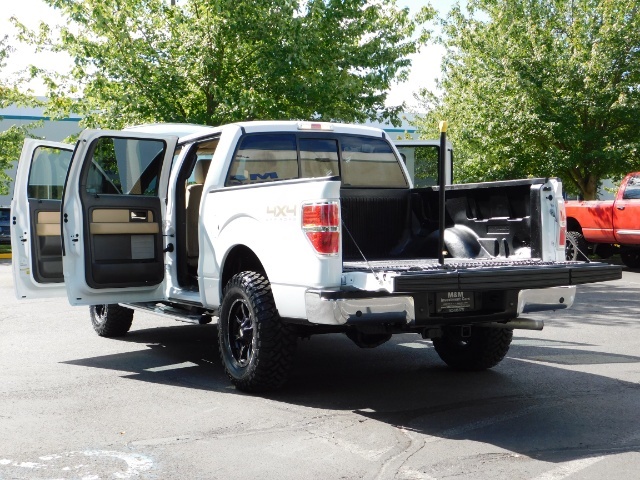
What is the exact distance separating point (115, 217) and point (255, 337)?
254 cm

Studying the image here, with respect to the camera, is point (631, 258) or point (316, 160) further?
point (631, 258)

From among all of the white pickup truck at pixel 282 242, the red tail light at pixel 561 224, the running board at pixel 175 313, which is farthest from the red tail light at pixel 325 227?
the running board at pixel 175 313

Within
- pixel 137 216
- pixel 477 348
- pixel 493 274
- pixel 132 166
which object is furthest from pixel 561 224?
pixel 132 166

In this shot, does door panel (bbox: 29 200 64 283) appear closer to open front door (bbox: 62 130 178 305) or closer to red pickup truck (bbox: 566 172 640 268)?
open front door (bbox: 62 130 178 305)

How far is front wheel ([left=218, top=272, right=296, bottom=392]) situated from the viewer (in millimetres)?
6320

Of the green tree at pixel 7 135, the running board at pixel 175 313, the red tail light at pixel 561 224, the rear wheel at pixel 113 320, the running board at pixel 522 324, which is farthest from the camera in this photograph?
the green tree at pixel 7 135

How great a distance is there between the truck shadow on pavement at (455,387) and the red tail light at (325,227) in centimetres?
124

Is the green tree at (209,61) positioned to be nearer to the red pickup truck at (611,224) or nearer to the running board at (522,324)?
the red pickup truck at (611,224)

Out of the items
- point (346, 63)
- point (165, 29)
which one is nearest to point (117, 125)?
point (165, 29)

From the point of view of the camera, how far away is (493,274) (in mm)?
5730

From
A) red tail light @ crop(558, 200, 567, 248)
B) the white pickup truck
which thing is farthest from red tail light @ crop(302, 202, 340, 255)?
red tail light @ crop(558, 200, 567, 248)

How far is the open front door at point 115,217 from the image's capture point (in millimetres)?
7953

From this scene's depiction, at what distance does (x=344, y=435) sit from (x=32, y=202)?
4.81 metres

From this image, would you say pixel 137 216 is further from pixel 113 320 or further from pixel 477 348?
pixel 477 348
